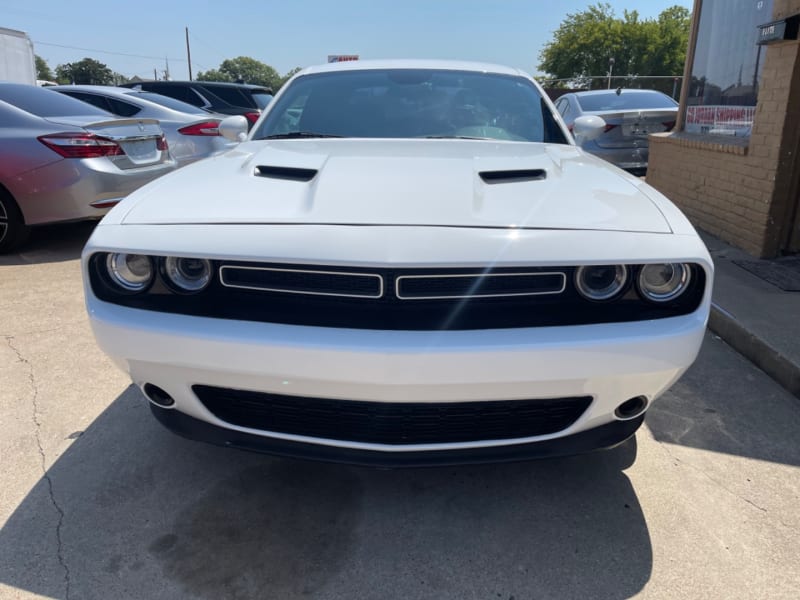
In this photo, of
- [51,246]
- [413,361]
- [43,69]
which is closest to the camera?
[413,361]

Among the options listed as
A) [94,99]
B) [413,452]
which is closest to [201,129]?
[94,99]

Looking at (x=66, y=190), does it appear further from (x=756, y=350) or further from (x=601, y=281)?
(x=756, y=350)

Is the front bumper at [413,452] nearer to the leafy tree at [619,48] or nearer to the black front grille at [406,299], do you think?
the black front grille at [406,299]

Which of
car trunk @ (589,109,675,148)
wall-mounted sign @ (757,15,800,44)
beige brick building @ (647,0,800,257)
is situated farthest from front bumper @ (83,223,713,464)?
car trunk @ (589,109,675,148)

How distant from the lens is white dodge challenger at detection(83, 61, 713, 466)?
1729 mm

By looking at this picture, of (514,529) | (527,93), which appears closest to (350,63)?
(527,93)

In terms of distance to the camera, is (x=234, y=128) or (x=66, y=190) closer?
(x=234, y=128)

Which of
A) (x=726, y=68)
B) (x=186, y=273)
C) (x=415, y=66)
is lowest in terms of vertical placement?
(x=186, y=273)

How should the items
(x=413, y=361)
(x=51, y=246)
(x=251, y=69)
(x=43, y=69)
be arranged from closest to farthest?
(x=413, y=361), (x=51, y=246), (x=43, y=69), (x=251, y=69)

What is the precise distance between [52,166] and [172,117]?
2.48 m

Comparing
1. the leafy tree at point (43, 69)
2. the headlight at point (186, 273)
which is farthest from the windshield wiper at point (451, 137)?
the leafy tree at point (43, 69)

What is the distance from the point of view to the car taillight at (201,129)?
7.46 m

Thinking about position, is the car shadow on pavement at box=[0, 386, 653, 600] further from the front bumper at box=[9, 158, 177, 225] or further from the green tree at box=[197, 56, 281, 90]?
the green tree at box=[197, 56, 281, 90]

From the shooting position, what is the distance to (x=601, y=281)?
192 cm
